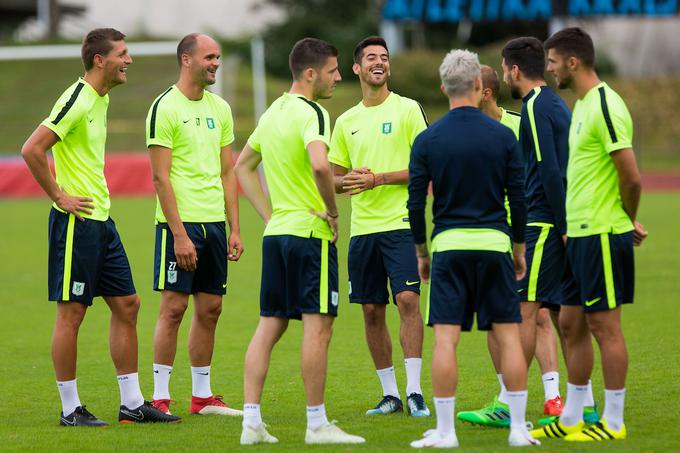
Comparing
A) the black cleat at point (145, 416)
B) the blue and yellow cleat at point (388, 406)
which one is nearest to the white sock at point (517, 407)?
the blue and yellow cleat at point (388, 406)

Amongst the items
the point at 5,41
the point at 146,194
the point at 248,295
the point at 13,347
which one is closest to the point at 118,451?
the point at 13,347

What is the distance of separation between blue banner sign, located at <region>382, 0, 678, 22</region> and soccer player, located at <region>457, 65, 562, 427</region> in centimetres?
3534

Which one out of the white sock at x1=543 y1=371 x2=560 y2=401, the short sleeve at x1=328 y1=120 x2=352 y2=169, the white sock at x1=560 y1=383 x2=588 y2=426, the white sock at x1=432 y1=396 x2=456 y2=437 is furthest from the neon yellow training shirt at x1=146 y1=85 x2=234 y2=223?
the white sock at x1=560 y1=383 x2=588 y2=426

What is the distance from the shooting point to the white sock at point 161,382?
7605 millimetres

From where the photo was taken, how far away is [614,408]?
642cm

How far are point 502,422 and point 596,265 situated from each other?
1.31 metres

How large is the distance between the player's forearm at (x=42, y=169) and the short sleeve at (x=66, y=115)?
0.59 ft

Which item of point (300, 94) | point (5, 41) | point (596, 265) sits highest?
point (5, 41)

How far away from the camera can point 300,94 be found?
679 cm

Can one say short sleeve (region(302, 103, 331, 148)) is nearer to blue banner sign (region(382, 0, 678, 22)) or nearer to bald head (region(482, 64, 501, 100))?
bald head (region(482, 64, 501, 100))

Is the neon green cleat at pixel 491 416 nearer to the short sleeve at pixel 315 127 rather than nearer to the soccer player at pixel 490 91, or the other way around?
the soccer player at pixel 490 91

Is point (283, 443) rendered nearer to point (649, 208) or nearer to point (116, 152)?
point (649, 208)

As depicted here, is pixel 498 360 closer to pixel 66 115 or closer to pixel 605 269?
pixel 605 269

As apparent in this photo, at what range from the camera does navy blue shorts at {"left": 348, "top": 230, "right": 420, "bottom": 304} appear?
7.66 meters
